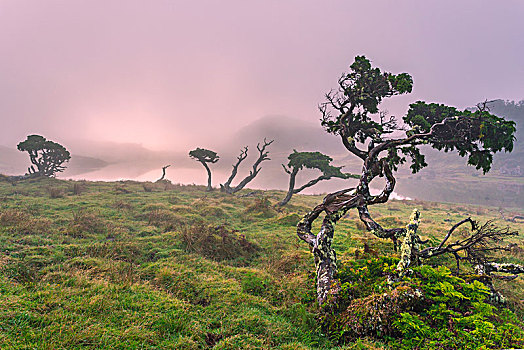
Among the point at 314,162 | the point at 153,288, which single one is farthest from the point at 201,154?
the point at 153,288

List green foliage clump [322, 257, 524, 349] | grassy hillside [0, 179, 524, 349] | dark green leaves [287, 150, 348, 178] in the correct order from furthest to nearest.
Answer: dark green leaves [287, 150, 348, 178] < grassy hillside [0, 179, 524, 349] < green foliage clump [322, 257, 524, 349]

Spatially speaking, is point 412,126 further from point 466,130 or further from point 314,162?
point 314,162

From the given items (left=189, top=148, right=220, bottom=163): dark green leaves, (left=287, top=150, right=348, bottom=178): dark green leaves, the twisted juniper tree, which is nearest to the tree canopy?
the twisted juniper tree

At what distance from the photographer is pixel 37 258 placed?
29.1ft

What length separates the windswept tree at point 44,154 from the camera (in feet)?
120

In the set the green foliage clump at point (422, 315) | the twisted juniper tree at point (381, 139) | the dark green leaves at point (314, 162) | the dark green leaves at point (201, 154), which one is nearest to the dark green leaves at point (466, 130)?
the twisted juniper tree at point (381, 139)

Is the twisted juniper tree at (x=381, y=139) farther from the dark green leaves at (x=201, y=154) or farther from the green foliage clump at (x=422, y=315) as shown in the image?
the dark green leaves at (x=201, y=154)

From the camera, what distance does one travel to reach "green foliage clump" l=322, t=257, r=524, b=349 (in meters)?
4.66

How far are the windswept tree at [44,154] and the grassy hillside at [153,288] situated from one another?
3088 cm

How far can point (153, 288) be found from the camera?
25.0 ft

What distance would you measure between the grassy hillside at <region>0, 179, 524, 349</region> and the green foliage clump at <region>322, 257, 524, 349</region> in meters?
0.39

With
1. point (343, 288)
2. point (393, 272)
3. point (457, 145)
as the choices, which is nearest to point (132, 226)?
point (343, 288)

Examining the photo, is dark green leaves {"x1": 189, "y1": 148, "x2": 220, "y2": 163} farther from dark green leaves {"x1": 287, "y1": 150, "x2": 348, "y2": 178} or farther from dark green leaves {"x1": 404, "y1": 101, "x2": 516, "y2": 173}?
dark green leaves {"x1": 404, "y1": 101, "x2": 516, "y2": 173}

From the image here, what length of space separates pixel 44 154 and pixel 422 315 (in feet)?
170
